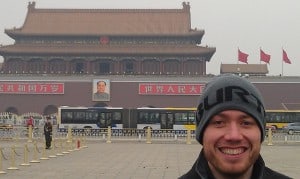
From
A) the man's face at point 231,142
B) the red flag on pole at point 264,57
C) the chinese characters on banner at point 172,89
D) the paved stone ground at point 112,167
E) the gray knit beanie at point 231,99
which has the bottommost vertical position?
the paved stone ground at point 112,167

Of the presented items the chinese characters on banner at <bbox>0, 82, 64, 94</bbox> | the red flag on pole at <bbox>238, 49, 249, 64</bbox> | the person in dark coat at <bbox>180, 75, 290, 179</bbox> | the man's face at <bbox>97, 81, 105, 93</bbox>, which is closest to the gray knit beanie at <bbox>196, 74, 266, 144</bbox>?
the person in dark coat at <bbox>180, 75, 290, 179</bbox>

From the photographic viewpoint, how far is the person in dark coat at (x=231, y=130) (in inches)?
65.2

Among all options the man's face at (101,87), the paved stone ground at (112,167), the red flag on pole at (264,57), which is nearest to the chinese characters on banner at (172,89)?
the man's face at (101,87)

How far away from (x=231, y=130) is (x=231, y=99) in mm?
95

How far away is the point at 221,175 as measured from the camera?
1668mm

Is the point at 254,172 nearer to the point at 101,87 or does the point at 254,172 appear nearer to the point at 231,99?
the point at 231,99

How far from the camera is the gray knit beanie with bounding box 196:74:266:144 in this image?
1.69 meters

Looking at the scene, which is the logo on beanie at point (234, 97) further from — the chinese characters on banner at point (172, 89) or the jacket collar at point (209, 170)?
the chinese characters on banner at point (172, 89)

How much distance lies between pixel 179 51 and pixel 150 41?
2828 millimetres

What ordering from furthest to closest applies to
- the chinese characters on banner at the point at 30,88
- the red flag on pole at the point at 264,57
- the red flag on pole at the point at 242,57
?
the red flag on pole at the point at 242,57, the red flag on pole at the point at 264,57, the chinese characters on banner at the point at 30,88

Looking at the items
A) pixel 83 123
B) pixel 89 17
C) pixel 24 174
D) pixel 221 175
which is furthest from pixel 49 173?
pixel 89 17

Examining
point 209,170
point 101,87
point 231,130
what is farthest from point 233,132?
point 101,87

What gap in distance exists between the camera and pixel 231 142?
1.66 metres

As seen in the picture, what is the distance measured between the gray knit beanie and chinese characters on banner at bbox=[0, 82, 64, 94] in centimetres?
4180
